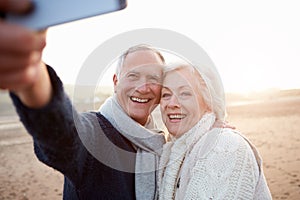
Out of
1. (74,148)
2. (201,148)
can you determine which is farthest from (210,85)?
(74,148)

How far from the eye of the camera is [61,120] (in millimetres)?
1100

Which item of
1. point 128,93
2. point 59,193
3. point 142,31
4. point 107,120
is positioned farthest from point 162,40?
point 59,193

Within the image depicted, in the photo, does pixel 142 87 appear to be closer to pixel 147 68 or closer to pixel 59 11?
pixel 147 68

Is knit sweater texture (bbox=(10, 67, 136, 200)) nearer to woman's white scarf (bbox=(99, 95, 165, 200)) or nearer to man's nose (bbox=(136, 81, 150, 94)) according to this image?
woman's white scarf (bbox=(99, 95, 165, 200))

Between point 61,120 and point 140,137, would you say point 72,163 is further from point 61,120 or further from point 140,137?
point 140,137

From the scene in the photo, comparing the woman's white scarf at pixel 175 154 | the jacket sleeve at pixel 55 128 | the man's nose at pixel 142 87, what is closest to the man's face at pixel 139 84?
the man's nose at pixel 142 87

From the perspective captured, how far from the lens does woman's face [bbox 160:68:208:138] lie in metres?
2.23

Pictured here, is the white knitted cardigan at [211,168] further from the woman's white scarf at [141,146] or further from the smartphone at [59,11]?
the smartphone at [59,11]

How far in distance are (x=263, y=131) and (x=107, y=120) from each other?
11.4 meters

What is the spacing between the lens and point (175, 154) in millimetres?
2057

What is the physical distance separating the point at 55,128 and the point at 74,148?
241 millimetres

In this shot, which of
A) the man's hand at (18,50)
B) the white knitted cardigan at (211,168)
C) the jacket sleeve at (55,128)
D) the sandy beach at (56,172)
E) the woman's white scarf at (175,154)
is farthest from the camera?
the sandy beach at (56,172)

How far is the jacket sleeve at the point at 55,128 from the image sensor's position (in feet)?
3.31

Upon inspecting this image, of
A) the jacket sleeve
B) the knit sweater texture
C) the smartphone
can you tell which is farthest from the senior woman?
the smartphone
